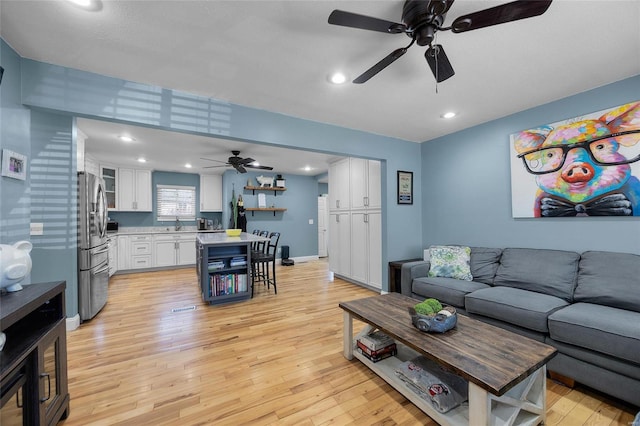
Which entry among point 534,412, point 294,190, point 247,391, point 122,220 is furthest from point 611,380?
point 122,220

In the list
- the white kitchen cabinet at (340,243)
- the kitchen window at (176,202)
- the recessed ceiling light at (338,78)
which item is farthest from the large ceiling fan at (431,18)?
the kitchen window at (176,202)

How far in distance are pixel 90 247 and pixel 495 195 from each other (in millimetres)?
5019

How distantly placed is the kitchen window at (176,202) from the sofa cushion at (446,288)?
5.81 m

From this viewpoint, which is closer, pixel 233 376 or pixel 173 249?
pixel 233 376

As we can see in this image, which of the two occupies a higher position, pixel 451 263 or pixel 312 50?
pixel 312 50

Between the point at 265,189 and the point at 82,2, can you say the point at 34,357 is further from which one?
the point at 265,189

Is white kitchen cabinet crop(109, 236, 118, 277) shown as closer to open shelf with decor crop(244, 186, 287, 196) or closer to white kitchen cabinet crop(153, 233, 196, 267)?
white kitchen cabinet crop(153, 233, 196, 267)

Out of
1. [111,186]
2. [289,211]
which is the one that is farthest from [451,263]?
[111,186]

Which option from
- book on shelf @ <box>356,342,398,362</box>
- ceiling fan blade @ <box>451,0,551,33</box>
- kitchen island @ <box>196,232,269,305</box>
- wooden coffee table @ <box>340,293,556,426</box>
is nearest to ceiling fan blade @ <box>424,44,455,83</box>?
ceiling fan blade @ <box>451,0,551,33</box>

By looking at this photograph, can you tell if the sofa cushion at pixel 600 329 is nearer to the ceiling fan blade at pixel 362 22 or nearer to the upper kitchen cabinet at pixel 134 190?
the ceiling fan blade at pixel 362 22

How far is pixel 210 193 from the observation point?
260 inches

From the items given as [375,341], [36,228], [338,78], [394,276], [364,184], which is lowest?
[375,341]

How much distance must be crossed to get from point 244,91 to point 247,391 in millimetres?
2603

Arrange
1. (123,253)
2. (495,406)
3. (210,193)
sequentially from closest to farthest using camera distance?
(495,406), (123,253), (210,193)
